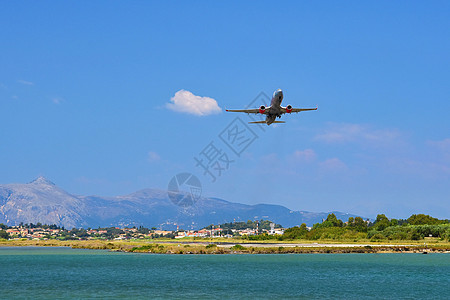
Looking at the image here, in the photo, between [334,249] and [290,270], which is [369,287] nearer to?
[290,270]

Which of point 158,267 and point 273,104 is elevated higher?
point 273,104

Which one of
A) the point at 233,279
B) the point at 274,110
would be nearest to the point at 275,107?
the point at 274,110

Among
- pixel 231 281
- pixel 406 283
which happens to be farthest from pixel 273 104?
pixel 406 283

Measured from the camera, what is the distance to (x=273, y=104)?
86062mm

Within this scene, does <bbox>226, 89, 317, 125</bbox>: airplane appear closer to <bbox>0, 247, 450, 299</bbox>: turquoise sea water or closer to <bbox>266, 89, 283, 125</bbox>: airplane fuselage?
<bbox>266, 89, 283, 125</bbox>: airplane fuselage

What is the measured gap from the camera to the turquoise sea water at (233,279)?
71.4 metres

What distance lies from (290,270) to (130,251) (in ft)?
258

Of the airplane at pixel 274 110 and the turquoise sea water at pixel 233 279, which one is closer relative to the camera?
the turquoise sea water at pixel 233 279

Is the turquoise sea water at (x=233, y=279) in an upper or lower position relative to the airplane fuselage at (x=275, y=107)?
lower

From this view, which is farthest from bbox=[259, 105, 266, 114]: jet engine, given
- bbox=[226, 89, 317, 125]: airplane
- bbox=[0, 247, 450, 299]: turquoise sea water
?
bbox=[0, 247, 450, 299]: turquoise sea water

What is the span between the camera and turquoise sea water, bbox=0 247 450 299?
71375 mm

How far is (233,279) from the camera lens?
3504 inches

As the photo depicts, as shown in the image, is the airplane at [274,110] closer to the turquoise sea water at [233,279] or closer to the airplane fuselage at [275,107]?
the airplane fuselage at [275,107]

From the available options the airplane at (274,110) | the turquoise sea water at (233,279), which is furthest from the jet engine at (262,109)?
the turquoise sea water at (233,279)
